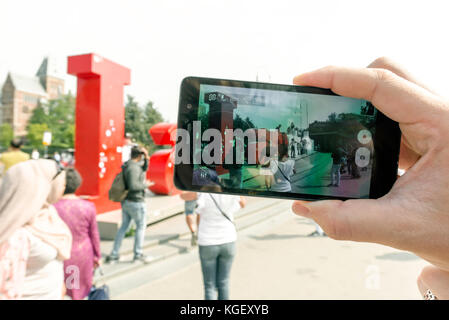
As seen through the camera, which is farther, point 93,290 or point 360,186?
point 93,290

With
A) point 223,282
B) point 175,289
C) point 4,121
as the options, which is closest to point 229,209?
point 223,282

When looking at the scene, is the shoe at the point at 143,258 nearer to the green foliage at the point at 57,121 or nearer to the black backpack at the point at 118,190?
the black backpack at the point at 118,190

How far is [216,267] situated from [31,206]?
1823 millimetres

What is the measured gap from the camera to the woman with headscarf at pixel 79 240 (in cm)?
256

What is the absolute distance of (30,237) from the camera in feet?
6.15

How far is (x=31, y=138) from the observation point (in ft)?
150

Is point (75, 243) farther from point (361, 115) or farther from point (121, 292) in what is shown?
point (361, 115)

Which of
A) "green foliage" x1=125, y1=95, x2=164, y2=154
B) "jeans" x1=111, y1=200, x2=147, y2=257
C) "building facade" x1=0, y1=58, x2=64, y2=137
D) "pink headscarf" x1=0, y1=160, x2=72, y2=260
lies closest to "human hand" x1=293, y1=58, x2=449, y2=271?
"pink headscarf" x1=0, y1=160, x2=72, y2=260

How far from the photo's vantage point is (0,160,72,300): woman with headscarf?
Result: 1749mm

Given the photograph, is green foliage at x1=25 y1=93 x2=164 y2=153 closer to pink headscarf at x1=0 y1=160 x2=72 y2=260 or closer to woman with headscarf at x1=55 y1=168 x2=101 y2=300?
woman with headscarf at x1=55 y1=168 x2=101 y2=300

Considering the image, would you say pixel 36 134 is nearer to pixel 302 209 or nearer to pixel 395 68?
pixel 302 209

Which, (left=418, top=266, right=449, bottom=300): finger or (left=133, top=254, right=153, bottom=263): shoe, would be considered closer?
(left=418, top=266, right=449, bottom=300): finger

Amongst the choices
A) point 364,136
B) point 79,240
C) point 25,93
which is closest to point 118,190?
point 79,240

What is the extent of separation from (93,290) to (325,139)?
234 centimetres
